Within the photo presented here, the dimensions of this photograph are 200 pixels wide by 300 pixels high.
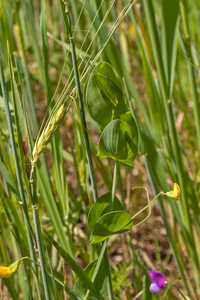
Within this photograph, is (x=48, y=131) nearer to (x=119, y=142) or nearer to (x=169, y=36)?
(x=119, y=142)

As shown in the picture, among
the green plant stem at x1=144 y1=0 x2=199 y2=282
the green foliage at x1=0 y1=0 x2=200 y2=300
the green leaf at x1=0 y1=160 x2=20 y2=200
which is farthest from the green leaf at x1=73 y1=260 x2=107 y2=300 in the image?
the green plant stem at x1=144 y1=0 x2=199 y2=282

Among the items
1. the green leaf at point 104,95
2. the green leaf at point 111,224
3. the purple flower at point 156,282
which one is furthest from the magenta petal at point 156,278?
the green leaf at point 104,95

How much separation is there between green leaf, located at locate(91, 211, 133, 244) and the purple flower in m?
0.16

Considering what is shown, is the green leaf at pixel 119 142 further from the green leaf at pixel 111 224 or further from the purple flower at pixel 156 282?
the purple flower at pixel 156 282

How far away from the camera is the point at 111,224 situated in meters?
0.33

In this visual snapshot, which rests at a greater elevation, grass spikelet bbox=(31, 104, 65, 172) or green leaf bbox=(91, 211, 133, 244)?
grass spikelet bbox=(31, 104, 65, 172)

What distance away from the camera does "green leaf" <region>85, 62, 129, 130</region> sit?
1.02 ft

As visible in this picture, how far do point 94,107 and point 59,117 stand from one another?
0.04 m

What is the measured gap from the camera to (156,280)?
45 centimetres

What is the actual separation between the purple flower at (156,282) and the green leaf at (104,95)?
0.26 metres

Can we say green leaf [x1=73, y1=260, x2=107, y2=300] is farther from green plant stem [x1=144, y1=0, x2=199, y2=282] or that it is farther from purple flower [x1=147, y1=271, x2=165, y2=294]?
green plant stem [x1=144, y1=0, x2=199, y2=282]

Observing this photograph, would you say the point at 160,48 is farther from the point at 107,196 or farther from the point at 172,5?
the point at 107,196

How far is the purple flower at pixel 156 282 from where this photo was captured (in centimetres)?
44

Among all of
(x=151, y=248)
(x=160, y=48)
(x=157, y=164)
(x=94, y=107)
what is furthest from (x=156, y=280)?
(x=151, y=248)
